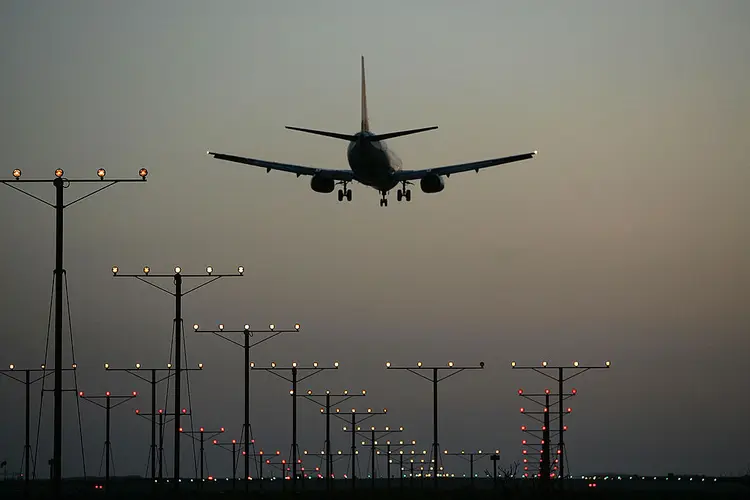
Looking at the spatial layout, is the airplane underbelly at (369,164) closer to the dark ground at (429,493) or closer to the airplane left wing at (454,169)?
the airplane left wing at (454,169)

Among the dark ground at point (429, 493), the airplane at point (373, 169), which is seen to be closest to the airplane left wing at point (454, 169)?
the airplane at point (373, 169)

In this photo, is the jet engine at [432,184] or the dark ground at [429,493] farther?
the jet engine at [432,184]

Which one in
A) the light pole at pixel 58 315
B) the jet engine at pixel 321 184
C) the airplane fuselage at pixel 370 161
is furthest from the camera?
the jet engine at pixel 321 184

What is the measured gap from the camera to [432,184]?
90.8 meters

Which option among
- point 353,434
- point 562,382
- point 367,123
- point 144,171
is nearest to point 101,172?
point 144,171

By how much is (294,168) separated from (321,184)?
6.08 metres

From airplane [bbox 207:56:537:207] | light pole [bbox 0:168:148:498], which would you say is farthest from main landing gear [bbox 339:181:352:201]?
light pole [bbox 0:168:148:498]

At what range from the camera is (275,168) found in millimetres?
96000

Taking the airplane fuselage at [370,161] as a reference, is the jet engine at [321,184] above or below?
below

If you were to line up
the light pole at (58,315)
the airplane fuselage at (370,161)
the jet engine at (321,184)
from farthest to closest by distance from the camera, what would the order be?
the jet engine at (321,184) < the airplane fuselage at (370,161) < the light pole at (58,315)

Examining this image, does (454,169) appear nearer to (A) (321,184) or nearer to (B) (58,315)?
(A) (321,184)

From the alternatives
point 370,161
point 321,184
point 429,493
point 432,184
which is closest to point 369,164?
point 370,161

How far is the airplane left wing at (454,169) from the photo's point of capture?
92625 mm

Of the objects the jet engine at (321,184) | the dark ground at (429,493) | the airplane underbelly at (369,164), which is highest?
the airplane underbelly at (369,164)
